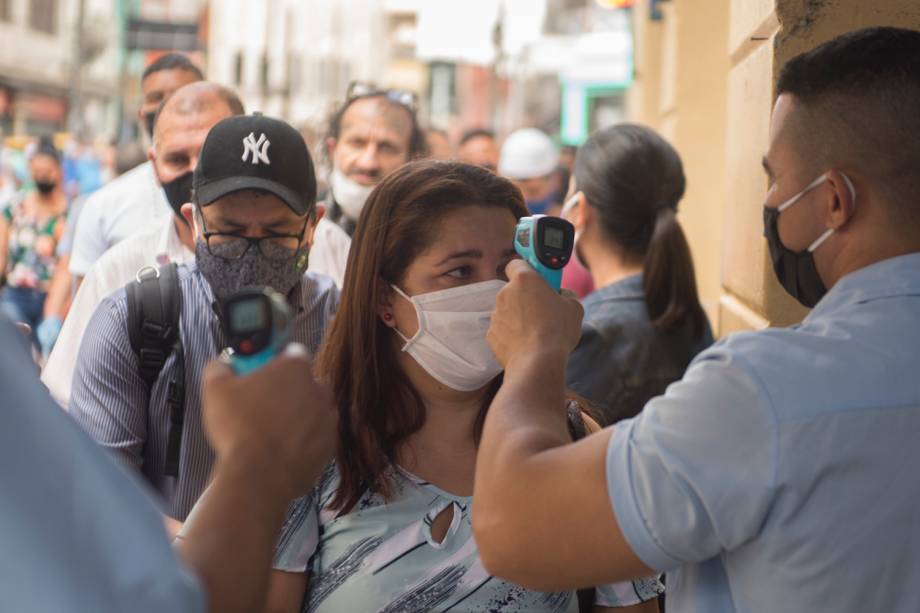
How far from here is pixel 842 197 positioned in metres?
1.98

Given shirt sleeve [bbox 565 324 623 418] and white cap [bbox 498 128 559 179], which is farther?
white cap [bbox 498 128 559 179]

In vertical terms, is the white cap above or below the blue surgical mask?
above

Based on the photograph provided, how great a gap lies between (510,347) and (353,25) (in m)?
55.4

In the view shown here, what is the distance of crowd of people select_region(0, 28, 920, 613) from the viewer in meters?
1.46

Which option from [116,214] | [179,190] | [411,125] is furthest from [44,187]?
[179,190]

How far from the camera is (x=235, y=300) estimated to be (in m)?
1.56

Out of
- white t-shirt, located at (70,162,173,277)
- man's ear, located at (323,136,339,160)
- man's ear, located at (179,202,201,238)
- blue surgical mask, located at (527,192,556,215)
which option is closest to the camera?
man's ear, located at (179,202,201,238)

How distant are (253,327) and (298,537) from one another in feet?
3.35

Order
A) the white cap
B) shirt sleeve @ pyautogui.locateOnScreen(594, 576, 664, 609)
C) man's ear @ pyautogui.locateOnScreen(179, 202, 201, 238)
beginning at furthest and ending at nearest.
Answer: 1. the white cap
2. man's ear @ pyautogui.locateOnScreen(179, 202, 201, 238)
3. shirt sleeve @ pyautogui.locateOnScreen(594, 576, 664, 609)

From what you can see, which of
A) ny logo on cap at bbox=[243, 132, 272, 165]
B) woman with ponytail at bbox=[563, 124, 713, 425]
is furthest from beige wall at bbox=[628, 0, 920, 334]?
ny logo on cap at bbox=[243, 132, 272, 165]

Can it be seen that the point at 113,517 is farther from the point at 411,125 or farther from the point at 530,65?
the point at 530,65

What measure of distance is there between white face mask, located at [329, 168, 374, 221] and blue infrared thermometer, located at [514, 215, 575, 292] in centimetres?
339

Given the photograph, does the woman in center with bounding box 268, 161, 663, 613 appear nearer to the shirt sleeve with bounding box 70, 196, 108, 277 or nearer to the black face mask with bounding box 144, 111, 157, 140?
the shirt sleeve with bounding box 70, 196, 108, 277

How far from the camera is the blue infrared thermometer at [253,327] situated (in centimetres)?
156
